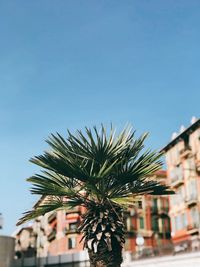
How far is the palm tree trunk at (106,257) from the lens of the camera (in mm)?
19203

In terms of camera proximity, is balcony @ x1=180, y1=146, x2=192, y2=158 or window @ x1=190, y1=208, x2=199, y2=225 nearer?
window @ x1=190, y1=208, x2=199, y2=225

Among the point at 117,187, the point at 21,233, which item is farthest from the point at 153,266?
the point at 21,233

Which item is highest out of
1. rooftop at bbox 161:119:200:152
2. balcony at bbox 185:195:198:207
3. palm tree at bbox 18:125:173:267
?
rooftop at bbox 161:119:200:152

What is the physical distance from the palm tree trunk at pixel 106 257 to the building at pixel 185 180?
38.4 meters

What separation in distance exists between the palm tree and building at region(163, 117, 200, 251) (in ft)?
125

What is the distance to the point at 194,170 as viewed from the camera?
59281mm

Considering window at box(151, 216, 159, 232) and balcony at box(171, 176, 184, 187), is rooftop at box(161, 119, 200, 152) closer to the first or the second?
balcony at box(171, 176, 184, 187)

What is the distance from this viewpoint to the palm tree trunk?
63.0 ft

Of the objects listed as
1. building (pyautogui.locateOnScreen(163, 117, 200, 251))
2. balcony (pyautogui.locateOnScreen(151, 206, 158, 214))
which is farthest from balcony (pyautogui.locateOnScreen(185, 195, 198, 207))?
balcony (pyautogui.locateOnScreen(151, 206, 158, 214))

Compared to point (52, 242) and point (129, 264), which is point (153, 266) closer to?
point (129, 264)

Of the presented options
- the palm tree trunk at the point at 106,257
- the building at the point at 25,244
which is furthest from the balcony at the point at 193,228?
the palm tree trunk at the point at 106,257

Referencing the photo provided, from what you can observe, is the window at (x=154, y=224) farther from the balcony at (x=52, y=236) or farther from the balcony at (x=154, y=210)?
the balcony at (x=52, y=236)

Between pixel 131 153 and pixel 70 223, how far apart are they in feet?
194

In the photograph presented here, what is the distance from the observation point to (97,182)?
65.5 ft
